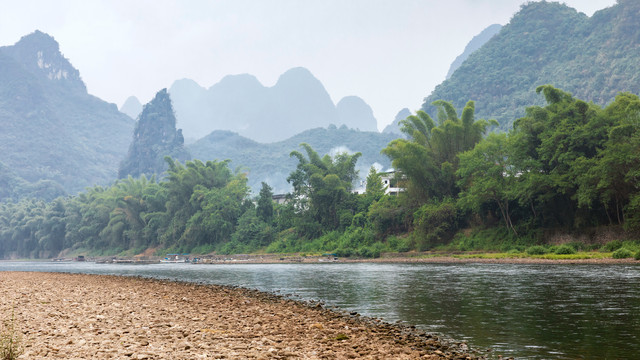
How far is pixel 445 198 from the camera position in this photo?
58125 millimetres

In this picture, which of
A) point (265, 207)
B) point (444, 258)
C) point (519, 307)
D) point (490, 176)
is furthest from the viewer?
point (265, 207)

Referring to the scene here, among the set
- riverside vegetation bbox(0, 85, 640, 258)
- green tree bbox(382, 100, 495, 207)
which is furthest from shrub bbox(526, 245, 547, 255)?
green tree bbox(382, 100, 495, 207)

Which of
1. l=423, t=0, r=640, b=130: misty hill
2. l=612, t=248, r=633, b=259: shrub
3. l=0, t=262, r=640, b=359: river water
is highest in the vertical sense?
l=423, t=0, r=640, b=130: misty hill

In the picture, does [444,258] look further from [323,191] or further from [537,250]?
[323,191]

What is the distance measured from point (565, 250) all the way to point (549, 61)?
370ft

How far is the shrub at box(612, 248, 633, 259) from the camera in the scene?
3650 centimetres

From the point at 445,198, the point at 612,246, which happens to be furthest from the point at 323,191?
the point at 612,246

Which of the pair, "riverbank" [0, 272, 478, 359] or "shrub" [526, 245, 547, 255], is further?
"shrub" [526, 245, 547, 255]

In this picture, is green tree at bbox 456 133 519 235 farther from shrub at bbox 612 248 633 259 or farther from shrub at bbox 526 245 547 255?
shrub at bbox 612 248 633 259

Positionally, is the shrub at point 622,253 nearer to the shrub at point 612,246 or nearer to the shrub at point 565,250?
the shrub at point 612,246

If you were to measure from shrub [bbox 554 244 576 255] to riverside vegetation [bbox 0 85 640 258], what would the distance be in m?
0.08

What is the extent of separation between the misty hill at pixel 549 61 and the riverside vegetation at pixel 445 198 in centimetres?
6415

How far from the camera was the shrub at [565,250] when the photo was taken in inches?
1669

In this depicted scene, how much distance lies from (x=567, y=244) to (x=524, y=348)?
122 ft
